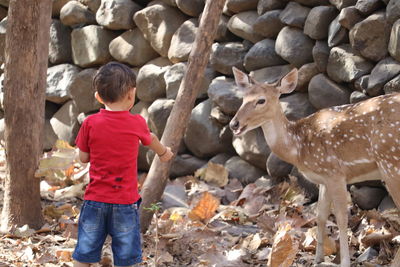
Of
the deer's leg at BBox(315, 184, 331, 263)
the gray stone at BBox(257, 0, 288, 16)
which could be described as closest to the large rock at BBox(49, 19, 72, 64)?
the gray stone at BBox(257, 0, 288, 16)

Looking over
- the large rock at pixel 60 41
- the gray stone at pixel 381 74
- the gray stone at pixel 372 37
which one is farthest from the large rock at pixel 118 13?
the gray stone at pixel 381 74

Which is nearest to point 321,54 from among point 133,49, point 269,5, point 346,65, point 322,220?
point 346,65

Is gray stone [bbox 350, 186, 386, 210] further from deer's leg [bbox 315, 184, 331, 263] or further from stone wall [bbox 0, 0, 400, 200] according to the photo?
deer's leg [bbox 315, 184, 331, 263]

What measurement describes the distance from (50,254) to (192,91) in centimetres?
171

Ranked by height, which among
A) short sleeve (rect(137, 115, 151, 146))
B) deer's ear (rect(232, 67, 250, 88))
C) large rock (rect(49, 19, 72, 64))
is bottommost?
large rock (rect(49, 19, 72, 64))

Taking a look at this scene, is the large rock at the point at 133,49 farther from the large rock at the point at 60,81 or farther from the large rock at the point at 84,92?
the large rock at the point at 60,81

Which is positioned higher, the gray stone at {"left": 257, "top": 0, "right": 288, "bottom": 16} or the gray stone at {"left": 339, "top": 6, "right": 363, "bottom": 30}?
the gray stone at {"left": 339, "top": 6, "right": 363, "bottom": 30}

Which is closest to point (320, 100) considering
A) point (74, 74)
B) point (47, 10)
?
point (47, 10)

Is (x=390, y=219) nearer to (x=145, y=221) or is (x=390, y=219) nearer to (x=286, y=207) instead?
(x=286, y=207)

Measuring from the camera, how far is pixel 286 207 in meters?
5.90

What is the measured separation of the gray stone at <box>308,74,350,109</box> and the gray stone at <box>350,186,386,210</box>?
856 millimetres

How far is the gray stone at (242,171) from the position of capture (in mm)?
6766

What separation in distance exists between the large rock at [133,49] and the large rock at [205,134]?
1064 millimetres

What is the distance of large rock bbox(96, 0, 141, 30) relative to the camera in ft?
25.2
